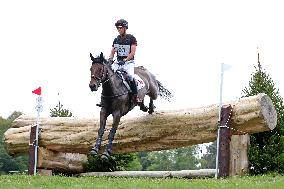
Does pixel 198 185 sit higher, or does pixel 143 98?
pixel 143 98

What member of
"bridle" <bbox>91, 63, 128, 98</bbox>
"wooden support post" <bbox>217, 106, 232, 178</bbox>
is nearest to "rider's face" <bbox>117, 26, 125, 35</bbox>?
"bridle" <bbox>91, 63, 128, 98</bbox>

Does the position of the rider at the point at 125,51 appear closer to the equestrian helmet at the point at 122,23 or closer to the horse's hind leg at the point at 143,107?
the equestrian helmet at the point at 122,23

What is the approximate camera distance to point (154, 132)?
1406 cm

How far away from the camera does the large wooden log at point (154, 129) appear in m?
12.5

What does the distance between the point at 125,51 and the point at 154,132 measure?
8.09 ft

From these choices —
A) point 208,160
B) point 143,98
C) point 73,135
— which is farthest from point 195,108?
point 208,160

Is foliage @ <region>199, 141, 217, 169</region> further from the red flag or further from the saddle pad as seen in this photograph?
the saddle pad

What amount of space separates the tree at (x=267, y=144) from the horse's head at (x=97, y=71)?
4.32 metres

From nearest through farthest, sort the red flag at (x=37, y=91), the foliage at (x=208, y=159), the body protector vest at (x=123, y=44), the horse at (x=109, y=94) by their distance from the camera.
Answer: the horse at (x=109, y=94) → the body protector vest at (x=123, y=44) → the red flag at (x=37, y=91) → the foliage at (x=208, y=159)

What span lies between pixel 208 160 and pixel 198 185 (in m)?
77.7

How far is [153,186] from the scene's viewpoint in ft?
30.3

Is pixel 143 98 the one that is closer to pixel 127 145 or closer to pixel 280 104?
pixel 127 145

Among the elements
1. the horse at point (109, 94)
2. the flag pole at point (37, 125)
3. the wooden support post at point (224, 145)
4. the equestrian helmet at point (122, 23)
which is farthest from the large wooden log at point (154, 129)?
the equestrian helmet at point (122, 23)

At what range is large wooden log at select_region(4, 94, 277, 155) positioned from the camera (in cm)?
1252
